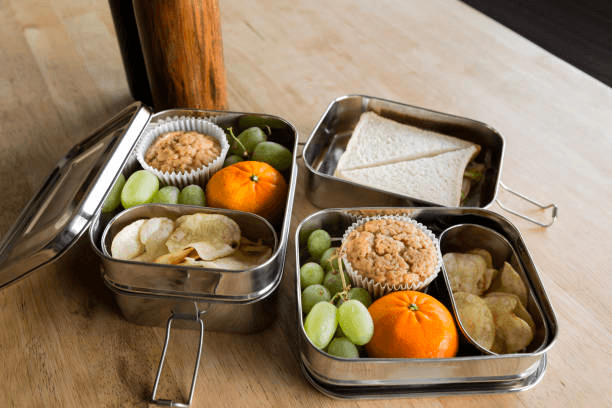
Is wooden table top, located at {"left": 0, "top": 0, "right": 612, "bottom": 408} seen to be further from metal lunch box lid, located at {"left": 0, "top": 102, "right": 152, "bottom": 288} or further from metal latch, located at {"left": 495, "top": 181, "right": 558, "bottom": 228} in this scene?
metal lunch box lid, located at {"left": 0, "top": 102, "right": 152, "bottom": 288}

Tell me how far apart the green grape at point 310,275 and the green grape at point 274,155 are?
0.74 feet

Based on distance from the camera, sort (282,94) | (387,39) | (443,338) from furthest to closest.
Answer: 1. (387,39)
2. (282,94)
3. (443,338)

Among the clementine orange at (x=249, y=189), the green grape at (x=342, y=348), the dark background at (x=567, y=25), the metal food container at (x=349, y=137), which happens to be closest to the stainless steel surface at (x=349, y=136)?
the metal food container at (x=349, y=137)

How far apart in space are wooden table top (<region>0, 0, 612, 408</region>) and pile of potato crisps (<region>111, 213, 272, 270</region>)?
4.8 inches

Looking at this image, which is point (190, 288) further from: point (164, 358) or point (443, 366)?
point (443, 366)

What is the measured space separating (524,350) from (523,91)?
0.77m

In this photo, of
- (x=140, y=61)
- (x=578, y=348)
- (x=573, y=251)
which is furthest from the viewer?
(x=140, y=61)

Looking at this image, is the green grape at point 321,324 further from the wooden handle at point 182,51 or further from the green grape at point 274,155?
the wooden handle at point 182,51

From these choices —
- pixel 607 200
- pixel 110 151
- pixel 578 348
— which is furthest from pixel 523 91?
pixel 110 151

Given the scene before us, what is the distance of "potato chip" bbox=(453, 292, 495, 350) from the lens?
687mm

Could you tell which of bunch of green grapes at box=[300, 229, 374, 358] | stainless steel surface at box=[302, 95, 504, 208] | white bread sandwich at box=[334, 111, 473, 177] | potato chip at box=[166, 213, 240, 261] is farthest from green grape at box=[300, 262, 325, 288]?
white bread sandwich at box=[334, 111, 473, 177]

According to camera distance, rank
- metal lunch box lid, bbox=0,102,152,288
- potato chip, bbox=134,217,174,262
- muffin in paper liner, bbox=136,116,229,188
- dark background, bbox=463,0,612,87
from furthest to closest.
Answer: dark background, bbox=463,0,612,87, muffin in paper liner, bbox=136,116,229,188, potato chip, bbox=134,217,174,262, metal lunch box lid, bbox=0,102,152,288

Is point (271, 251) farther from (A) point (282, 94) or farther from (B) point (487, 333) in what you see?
(A) point (282, 94)

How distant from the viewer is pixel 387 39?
55.7 inches
